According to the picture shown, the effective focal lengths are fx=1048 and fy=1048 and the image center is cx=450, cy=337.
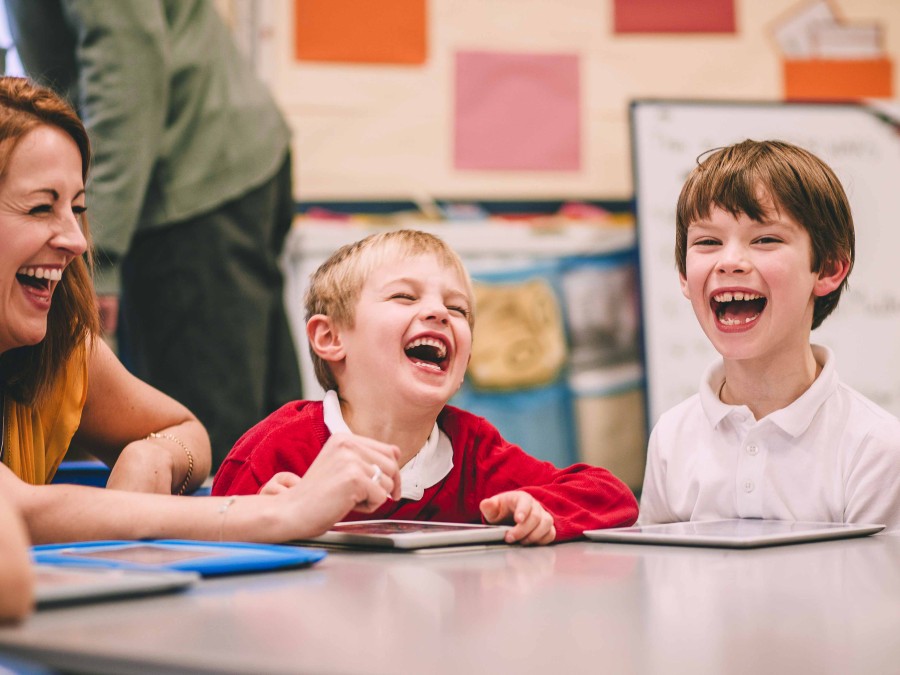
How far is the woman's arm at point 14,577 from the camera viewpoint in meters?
0.52

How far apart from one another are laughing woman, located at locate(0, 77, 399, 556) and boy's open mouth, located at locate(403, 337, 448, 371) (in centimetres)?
32

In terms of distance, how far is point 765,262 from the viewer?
4.50ft

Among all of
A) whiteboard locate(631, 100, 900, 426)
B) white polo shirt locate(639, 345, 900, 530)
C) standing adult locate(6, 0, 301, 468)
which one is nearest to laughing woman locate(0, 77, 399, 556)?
white polo shirt locate(639, 345, 900, 530)

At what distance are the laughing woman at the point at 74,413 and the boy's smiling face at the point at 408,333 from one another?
27 cm

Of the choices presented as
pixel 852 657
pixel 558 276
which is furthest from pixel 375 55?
pixel 852 657

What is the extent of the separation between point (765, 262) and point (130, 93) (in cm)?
135

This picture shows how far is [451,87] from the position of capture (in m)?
3.21

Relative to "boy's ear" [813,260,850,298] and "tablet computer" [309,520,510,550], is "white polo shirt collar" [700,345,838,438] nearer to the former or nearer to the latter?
"boy's ear" [813,260,850,298]

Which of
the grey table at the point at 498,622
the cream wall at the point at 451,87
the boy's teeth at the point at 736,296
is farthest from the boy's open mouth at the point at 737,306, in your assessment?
the cream wall at the point at 451,87

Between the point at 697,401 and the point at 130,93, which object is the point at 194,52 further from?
the point at 697,401

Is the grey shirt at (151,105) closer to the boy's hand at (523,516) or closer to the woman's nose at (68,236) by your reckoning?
the woman's nose at (68,236)

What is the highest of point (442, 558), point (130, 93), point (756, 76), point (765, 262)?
point (756, 76)

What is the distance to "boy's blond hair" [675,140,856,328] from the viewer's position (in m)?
1.38

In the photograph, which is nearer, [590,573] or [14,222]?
[590,573]
